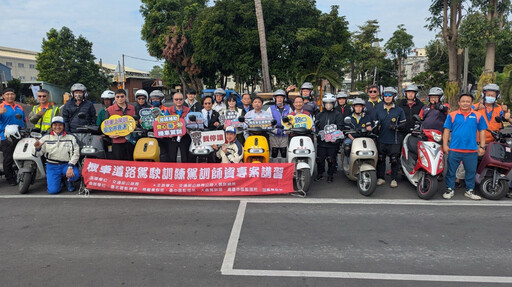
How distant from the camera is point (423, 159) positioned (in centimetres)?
638

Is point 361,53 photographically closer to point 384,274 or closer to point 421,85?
point 421,85

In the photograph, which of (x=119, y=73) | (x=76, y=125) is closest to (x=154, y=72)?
(x=119, y=73)

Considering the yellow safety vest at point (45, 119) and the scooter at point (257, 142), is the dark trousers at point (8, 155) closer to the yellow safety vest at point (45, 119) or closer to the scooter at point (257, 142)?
the yellow safety vest at point (45, 119)

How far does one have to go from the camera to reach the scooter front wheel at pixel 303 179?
6543 mm

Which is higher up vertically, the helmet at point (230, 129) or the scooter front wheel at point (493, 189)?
the helmet at point (230, 129)

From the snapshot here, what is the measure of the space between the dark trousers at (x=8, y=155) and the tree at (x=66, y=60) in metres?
37.5

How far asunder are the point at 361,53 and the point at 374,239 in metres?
53.7

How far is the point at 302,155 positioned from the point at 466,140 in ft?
9.22

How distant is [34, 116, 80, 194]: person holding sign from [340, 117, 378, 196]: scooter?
17.1 ft

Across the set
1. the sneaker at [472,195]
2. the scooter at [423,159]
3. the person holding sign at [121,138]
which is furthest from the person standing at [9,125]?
the sneaker at [472,195]

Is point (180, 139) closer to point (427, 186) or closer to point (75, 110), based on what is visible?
point (75, 110)

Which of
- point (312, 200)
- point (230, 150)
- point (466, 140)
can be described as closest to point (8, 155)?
point (230, 150)

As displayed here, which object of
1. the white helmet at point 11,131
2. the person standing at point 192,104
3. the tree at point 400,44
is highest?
the tree at point 400,44

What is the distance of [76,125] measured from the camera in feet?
24.6
